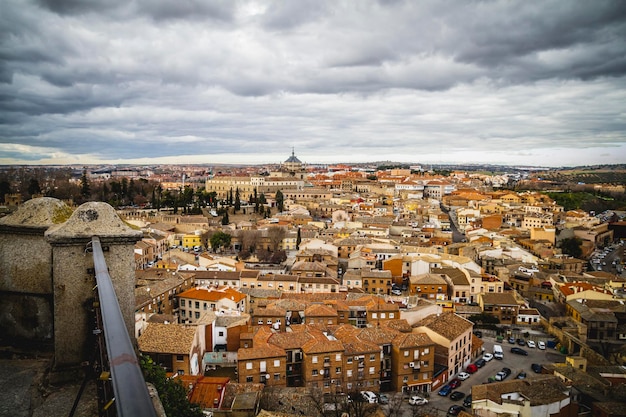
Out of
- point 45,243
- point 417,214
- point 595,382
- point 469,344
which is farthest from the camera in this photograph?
point 417,214

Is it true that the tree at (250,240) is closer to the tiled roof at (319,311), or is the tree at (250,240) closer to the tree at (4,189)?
the tiled roof at (319,311)

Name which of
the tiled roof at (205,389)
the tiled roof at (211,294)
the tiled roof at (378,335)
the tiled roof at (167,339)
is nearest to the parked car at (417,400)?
the tiled roof at (378,335)

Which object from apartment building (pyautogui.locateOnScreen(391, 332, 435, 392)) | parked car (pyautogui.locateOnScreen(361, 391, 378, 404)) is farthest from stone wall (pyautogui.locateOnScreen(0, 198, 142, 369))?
apartment building (pyautogui.locateOnScreen(391, 332, 435, 392))

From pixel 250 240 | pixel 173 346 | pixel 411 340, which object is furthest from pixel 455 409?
pixel 250 240

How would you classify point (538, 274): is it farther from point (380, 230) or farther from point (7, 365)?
point (7, 365)

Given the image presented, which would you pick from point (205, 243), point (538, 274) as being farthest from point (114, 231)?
point (205, 243)

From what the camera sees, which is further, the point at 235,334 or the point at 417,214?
the point at 417,214
